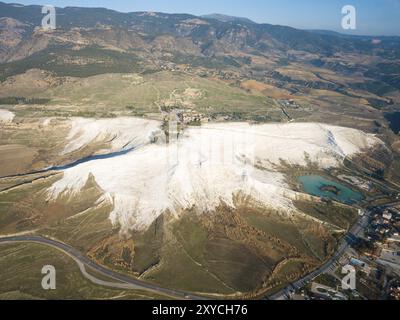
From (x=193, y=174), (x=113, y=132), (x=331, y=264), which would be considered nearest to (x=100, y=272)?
(x=193, y=174)

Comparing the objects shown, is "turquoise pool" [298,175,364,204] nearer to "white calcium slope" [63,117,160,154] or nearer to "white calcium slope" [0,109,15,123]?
"white calcium slope" [63,117,160,154]

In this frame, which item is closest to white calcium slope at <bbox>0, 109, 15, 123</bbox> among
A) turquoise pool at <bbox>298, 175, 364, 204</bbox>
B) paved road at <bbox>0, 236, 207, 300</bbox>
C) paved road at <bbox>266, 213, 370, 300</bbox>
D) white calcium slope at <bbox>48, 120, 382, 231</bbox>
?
white calcium slope at <bbox>48, 120, 382, 231</bbox>

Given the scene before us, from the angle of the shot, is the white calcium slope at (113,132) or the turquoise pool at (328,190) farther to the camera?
the white calcium slope at (113,132)

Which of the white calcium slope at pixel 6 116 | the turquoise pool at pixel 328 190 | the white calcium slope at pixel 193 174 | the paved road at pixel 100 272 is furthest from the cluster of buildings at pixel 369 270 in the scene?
the white calcium slope at pixel 6 116

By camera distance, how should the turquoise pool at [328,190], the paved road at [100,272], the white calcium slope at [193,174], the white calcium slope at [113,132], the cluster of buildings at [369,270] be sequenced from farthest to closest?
the white calcium slope at [113,132] < the turquoise pool at [328,190] < the white calcium slope at [193,174] < the cluster of buildings at [369,270] < the paved road at [100,272]

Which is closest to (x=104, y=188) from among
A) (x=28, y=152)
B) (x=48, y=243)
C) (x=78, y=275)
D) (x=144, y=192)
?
(x=144, y=192)

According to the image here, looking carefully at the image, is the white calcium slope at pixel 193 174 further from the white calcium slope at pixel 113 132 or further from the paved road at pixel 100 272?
the white calcium slope at pixel 113 132

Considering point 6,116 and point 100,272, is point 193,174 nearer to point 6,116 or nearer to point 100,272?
point 100,272
